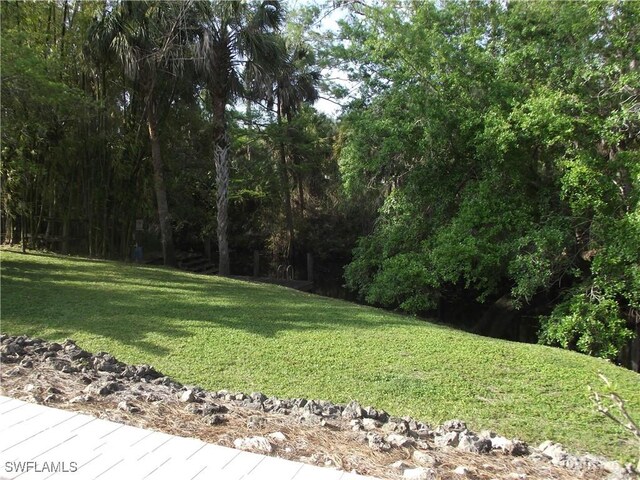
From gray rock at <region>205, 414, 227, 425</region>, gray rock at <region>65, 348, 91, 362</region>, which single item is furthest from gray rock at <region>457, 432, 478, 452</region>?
gray rock at <region>65, 348, 91, 362</region>

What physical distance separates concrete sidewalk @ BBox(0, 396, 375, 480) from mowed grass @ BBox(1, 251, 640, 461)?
5.82 ft

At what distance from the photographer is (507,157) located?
9.68 metres

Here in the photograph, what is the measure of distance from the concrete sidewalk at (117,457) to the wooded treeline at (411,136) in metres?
7.09

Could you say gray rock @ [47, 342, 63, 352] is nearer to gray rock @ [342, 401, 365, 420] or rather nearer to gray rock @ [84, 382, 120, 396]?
gray rock @ [84, 382, 120, 396]

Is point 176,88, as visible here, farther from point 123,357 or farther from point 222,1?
point 123,357

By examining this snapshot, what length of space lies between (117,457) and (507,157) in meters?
8.82

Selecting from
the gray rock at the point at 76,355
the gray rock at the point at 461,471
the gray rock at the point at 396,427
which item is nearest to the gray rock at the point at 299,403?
the gray rock at the point at 396,427

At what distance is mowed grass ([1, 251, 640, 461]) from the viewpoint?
A: 4.57 metres

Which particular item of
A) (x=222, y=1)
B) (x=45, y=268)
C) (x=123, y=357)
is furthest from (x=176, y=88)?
(x=123, y=357)

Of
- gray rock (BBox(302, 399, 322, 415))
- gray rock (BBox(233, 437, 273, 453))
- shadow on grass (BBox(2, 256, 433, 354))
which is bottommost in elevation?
gray rock (BBox(302, 399, 322, 415))

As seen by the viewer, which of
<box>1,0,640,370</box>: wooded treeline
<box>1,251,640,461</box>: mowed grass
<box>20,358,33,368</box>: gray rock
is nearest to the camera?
<box>20,358,33,368</box>: gray rock

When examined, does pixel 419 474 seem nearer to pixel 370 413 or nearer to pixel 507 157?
pixel 370 413

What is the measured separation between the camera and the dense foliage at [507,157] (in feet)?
27.8

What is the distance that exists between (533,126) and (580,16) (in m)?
2.43
